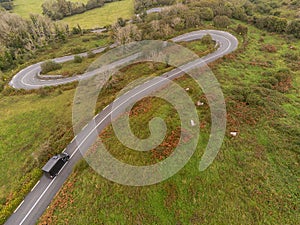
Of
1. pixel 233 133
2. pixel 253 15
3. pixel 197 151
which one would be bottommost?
pixel 233 133

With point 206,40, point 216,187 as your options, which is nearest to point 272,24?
point 206,40

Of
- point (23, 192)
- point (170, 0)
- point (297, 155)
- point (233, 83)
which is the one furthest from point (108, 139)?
point (170, 0)

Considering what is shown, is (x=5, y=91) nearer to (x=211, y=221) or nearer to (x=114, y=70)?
(x=114, y=70)

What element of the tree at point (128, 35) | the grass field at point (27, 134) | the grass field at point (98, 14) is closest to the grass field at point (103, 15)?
the grass field at point (98, 14)

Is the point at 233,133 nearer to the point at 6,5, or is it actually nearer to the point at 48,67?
the point at 48,67

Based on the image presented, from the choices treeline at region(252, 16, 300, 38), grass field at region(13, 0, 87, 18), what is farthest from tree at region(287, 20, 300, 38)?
grass field at region(13, 0, 87, 18)

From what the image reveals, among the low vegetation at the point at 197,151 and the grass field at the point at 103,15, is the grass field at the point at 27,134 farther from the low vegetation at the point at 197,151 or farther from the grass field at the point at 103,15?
the grass field at the point at 103,15

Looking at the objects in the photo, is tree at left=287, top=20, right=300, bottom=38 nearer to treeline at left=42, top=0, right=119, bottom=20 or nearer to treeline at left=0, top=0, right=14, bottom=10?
treeline at left=42, top=0, right=119, bottom=20

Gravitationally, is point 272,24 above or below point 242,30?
below
